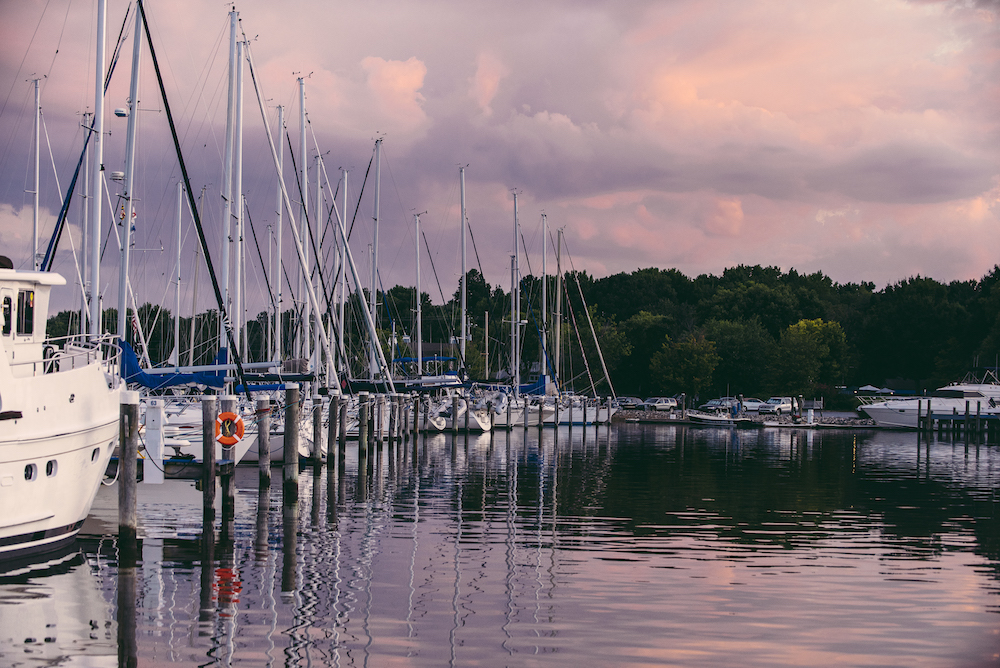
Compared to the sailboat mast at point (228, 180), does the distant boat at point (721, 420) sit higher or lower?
lower

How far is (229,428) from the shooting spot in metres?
27.5

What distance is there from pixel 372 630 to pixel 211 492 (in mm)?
10241

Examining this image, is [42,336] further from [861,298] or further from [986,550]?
[861,298]

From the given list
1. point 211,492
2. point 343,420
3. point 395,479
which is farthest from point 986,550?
point 343,420

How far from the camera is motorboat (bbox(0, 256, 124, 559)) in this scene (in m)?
17.4

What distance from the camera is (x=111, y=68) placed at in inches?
1357

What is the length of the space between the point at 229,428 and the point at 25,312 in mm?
8216

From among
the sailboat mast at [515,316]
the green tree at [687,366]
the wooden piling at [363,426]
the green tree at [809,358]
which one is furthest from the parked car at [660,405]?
the wooden piling at [363,426]

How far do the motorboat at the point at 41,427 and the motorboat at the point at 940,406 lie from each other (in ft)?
261

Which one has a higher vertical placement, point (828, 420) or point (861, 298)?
point (861, 298)

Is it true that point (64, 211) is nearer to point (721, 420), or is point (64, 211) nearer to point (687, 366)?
point (721, 420)

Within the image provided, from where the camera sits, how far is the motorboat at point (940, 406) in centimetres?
8675

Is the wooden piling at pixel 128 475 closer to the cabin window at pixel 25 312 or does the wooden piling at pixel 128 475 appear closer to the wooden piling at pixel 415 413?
the cabin window at pixel 25 312

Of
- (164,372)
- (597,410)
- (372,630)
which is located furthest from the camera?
(597,410)
